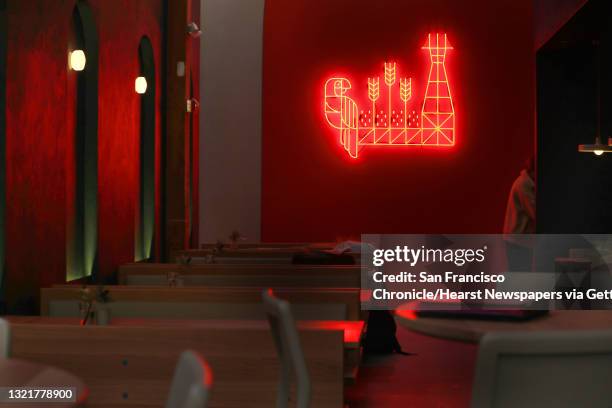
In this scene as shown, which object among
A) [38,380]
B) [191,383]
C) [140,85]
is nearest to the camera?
[191,383]

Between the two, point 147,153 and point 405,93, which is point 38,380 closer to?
point 147,153

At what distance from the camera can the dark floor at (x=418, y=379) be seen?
4.67m

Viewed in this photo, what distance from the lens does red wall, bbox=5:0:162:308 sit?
14.1 ft

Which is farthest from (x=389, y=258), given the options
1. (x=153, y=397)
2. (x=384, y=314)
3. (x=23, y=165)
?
(x=153, y=397)

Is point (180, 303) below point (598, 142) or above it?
below

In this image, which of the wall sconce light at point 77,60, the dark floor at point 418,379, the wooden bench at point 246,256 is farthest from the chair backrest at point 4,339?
the wooden bench at point 246,256

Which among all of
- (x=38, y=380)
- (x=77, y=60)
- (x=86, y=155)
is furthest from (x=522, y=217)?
(x=38, y=380)

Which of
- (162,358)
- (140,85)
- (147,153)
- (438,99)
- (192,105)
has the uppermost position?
(438,99)

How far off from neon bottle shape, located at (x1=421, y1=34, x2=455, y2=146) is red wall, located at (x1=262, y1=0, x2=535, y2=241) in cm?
10

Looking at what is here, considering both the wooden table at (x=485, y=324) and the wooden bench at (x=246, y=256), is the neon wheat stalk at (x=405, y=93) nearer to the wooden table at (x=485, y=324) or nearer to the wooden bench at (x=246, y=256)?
the wooden bench at (x=246, y=256)

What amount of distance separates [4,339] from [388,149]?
7.91m

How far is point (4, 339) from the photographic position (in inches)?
83.5

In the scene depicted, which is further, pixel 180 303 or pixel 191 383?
pixel 180 303

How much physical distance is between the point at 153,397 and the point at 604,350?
1.75 m
